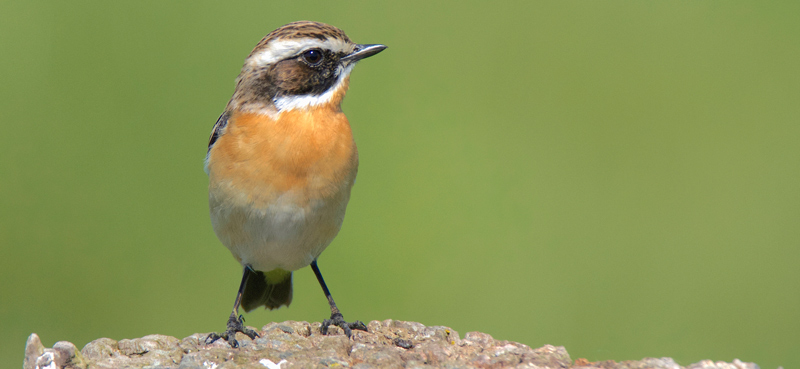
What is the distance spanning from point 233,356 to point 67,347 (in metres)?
0.76

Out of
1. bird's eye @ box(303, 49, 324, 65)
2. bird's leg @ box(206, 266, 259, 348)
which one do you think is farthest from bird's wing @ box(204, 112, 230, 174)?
bird's leg @ box(206, 266, 259, 348)

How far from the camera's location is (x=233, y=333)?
14.4 feet

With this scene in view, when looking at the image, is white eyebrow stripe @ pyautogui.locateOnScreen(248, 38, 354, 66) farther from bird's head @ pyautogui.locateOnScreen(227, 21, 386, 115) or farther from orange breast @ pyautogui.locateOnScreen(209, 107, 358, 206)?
orange breast @ pyautogui.locateOnScreen(209, 107, 358, 206)

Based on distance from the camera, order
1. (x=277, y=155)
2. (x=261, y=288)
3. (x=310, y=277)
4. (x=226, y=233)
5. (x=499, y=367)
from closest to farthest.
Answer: (x=499, y=367)
(x=277, y=155)
(x=226, y=233)
(x=261, y=288)
(x=310, y=277)

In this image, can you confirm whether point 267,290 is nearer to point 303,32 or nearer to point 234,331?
point 234,331

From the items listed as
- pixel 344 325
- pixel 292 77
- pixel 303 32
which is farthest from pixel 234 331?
pixel 303 32

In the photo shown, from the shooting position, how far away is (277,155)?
4449 mm

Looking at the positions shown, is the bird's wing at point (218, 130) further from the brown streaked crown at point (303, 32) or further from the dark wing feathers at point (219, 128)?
the brown streaked crown at point (303, 32)

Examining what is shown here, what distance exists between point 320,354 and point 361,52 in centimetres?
197

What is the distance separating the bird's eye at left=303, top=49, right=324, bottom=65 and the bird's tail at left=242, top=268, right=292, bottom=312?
1.65 meters

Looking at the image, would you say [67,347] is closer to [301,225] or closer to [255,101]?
[301,225]

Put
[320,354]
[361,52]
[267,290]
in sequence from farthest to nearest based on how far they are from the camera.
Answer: [267,290]
[361,52]
[320,354]

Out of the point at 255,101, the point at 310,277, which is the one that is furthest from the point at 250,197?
the point at 310,277

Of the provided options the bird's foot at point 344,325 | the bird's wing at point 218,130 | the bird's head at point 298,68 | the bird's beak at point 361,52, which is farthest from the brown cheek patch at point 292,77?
the bird's foot at point 344,325
